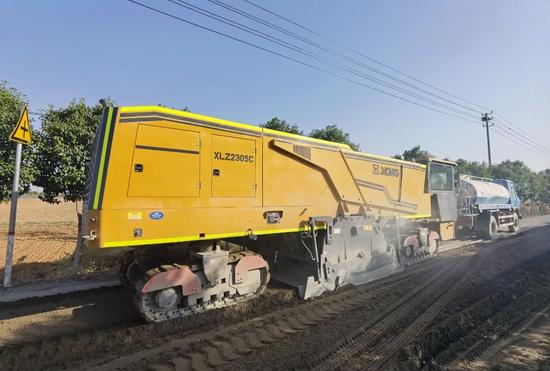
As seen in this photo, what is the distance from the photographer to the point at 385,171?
9.39 meters

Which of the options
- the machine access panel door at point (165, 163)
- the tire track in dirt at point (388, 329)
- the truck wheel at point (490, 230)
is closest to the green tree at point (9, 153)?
the machine access panel door at point (165, 163)

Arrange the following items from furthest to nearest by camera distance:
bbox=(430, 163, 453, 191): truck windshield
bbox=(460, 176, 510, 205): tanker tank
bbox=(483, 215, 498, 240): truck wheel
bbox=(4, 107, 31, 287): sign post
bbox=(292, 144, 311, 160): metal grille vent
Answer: bbox=(483, 215, 498, 240): truck wheel < bbox=(460, 176, 510, 205): tanker tank < bbox=(430, 163, 453, 191): truck windshield < bbox=(4, 107, 31, 287): sign post < bbox=(292, 144, 311, 160): metal grille vent

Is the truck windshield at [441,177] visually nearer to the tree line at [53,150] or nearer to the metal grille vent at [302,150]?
the metal grille vent at [302,150]

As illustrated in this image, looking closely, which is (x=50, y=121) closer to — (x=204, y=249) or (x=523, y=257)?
(x=204, y=249)

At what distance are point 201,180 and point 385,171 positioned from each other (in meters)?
5.69

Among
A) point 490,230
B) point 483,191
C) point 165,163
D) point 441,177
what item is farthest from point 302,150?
point 490,230

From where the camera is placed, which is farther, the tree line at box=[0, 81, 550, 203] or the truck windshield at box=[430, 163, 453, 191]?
the truck windshield at box=[430, 163, 453, 191]

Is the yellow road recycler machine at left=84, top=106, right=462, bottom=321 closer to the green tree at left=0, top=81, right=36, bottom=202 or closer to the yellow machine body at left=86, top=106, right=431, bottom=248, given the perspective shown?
the yellow machine body at left=86, top=106, right=431, bottom=248

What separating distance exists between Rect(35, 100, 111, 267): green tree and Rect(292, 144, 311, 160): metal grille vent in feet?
19.1

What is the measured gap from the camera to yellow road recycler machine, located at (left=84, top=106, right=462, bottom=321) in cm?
492

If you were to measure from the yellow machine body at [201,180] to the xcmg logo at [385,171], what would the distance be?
3.49 ft

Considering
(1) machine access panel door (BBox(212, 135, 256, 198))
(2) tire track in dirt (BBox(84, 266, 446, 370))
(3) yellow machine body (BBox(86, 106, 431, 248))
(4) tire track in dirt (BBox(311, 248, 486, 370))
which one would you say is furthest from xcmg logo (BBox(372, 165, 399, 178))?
(1) machine access panel door (BBox(212, 135, 256, 198))

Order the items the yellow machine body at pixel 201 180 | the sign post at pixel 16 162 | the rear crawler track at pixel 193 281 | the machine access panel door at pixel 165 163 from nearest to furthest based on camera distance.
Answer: the yellow machine body at pixel 201 180 < the machine access panel door at pixel 165 163 < the rear crawler track at pixel 193 281 < the sign post at pixel 16 162

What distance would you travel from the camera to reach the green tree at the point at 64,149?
9.17 m
